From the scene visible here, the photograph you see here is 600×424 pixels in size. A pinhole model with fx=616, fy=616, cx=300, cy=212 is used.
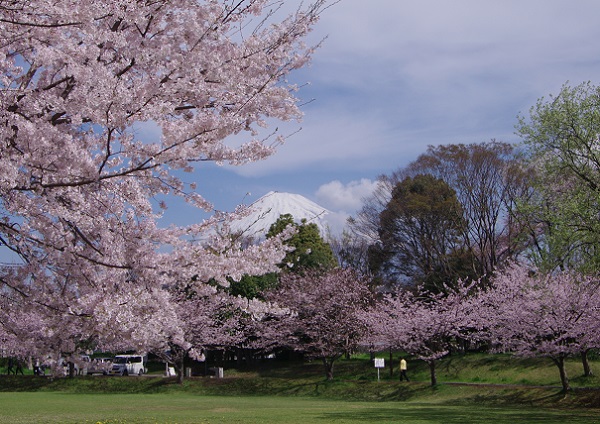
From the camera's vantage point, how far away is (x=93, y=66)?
5.60 metres

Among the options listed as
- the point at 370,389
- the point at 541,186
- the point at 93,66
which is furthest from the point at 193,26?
the point at 370,389

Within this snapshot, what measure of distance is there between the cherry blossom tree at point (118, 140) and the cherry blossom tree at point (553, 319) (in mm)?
18249

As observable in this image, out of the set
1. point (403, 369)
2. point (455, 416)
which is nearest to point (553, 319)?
point (455, 416)

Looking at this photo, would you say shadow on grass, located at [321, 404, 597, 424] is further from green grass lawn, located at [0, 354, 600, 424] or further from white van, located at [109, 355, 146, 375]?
white van, located at [109, 355, 146, 375]

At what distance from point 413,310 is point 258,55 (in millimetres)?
28488

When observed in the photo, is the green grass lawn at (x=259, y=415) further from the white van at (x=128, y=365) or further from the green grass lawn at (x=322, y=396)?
the white van at (x=128, y=365)

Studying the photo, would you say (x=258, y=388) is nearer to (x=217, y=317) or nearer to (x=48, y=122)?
(x=217, y=317)

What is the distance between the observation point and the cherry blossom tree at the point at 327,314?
3503cm

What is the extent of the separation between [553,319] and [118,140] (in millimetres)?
23189

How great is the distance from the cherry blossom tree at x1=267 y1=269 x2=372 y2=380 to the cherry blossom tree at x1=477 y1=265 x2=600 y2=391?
9083mm

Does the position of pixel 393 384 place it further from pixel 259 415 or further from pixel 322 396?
pixel 259 415

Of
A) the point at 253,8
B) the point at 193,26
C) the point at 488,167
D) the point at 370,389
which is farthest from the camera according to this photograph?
the point at 488,167

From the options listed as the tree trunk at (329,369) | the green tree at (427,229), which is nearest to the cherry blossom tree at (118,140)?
the tree trunk at (329,369)

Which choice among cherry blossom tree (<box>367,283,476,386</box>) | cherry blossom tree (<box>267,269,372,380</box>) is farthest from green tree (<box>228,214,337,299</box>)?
cherry blossom tree (<box>367,283,476,386</box>)
